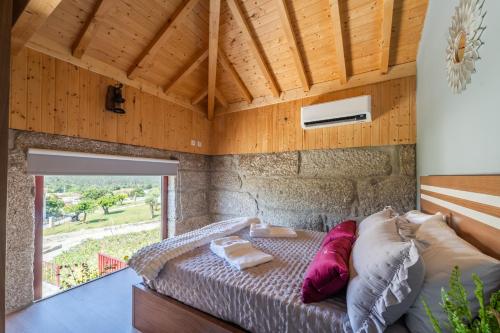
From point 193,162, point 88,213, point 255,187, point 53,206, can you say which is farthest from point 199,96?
point 53,206

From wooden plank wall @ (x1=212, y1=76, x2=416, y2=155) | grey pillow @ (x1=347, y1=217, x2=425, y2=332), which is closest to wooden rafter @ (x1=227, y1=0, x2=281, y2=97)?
wooden plank wall @ (x1=212, y1=76, x2=416, y2=155)

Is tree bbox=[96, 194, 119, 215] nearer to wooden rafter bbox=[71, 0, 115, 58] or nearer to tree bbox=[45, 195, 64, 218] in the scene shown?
tree bbox=[45, 195, 64, 218]

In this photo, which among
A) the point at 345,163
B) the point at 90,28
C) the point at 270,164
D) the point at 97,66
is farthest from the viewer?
the point at 270,164

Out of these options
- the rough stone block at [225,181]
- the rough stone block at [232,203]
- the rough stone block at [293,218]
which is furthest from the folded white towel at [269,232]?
the rough stone block at [225,181]

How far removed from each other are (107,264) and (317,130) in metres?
3.25

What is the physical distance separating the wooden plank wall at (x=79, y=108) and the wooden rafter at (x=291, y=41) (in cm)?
192

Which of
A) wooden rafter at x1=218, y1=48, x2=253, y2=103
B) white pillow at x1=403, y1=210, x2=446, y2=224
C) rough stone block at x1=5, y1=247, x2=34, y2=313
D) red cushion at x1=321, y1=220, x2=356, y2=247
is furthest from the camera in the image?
wooden rafter at x1=218, y1=48, x2=253, y2=103

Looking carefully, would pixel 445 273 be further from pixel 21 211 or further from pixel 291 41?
pixel 21 211

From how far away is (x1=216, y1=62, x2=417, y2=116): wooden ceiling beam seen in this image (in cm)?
257

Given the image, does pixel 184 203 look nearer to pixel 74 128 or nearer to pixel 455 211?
pixel 74 128

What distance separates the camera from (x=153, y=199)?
11.0 feet

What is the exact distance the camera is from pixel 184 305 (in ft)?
4.80

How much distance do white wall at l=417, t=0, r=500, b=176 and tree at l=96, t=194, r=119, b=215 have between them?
3.38 m

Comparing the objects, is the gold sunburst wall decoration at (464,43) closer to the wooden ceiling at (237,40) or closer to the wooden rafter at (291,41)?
the wooden ceiling at (237,40)
